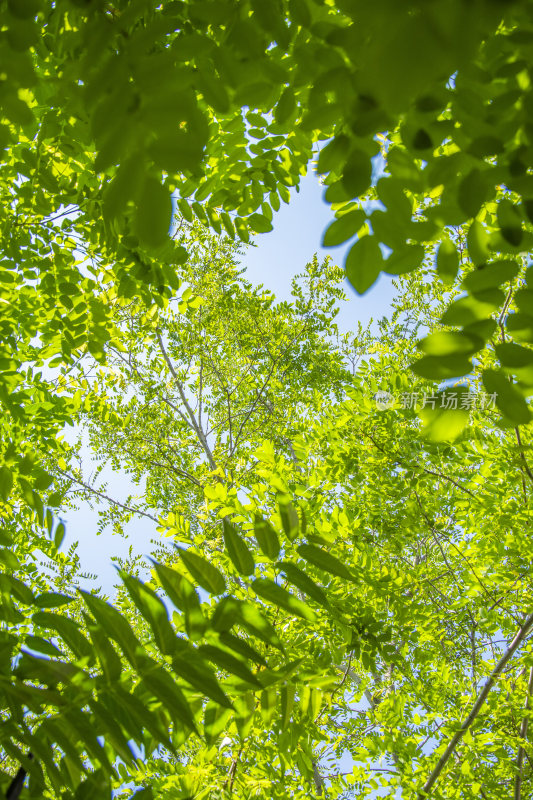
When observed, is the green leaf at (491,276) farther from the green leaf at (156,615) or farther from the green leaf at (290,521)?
the green leaf at (156,615)

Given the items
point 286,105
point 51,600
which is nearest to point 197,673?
point 51,600

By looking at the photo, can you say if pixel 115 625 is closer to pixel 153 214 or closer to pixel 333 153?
pixel 153 214

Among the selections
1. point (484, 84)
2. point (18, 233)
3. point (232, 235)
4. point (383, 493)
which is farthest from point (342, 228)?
point (383, 493)

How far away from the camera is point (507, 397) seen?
0.83m

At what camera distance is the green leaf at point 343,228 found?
0.91 meters

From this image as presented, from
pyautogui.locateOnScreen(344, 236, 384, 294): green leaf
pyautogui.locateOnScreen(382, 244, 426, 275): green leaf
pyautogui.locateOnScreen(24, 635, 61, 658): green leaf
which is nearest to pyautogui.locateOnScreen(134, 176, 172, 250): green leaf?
pyautogui.locateOnScreen(344, 236, 384, 294): green leaf

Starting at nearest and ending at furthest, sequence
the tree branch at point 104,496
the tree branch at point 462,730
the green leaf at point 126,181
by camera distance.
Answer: the green leaf at point 126,181, the tree branch at point 462,730, the tree branch at point 104,496

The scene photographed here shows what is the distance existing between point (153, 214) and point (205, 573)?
560 mm

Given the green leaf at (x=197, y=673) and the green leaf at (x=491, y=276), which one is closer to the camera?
the green leaf at (x=197, y=673)

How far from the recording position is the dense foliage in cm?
66

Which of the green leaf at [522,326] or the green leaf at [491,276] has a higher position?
the green leaf at [491,276]

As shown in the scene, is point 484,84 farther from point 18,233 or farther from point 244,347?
point 244,347

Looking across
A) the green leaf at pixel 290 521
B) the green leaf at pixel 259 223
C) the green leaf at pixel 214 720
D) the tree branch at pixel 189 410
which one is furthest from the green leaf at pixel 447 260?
the tree branch at pixel 189 410

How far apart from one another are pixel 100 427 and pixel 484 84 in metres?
8.27
